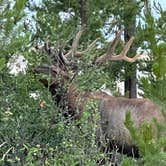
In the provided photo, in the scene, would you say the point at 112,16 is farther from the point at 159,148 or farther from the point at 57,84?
the point at 159,148

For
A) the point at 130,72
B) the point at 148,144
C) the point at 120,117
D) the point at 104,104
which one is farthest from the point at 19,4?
the point at 130,72

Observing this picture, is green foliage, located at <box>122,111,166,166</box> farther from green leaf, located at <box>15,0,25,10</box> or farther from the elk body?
the elk body

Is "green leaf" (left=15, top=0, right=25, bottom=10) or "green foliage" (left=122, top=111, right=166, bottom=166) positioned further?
"green leaf" (left=15, top=0, right=25, bottom=10)

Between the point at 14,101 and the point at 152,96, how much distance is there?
4.34 meters

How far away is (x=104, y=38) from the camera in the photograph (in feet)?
43.1

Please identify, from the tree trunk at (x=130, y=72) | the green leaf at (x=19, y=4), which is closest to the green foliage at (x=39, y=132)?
the green leaf at (x=19, y=4)

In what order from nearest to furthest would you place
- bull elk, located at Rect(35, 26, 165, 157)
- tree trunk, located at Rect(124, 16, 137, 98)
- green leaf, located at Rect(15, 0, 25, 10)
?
green leaf, located at Rect(15, 0, 25, 10) < bull elk, located at Rect(35, 26, 165, 157) < tree trunk, located at Rect(124, 16, 137, 98)

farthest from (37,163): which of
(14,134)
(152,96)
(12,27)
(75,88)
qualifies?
(152,96)

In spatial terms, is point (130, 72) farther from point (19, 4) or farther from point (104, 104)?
point (19, 4)

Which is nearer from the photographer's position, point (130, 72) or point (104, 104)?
point (104, 104)

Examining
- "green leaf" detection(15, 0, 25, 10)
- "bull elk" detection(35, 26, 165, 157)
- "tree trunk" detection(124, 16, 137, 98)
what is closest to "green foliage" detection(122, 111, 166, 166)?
"green leaf" detection(15, 0, 25, 10)

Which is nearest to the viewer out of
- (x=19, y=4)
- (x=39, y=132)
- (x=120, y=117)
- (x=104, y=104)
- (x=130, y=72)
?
(x=19, y=4)

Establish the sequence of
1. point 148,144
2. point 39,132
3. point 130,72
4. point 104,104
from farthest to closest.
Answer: point 130,72
point 104,104
point 39,132
point 148,144

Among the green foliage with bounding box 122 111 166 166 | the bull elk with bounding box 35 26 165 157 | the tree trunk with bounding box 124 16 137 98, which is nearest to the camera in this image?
the green foliage with bounding box 122 111 166 166
